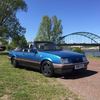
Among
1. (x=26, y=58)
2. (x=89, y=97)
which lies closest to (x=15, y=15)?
(x=26, y=58)

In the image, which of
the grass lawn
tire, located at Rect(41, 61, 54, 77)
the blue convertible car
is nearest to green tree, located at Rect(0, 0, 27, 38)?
the blue convertible car

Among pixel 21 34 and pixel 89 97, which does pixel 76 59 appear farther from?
pixel 21 34

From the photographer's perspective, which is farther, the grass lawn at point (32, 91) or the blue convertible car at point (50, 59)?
the blue convertible car at point (50, 59)

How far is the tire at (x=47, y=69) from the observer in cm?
940

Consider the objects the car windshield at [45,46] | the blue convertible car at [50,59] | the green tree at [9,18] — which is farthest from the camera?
the green tree at [9,18]

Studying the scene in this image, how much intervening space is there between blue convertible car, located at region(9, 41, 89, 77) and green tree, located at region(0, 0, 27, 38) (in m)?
23.8

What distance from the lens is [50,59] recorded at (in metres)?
9.44

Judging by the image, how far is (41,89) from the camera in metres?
6.98

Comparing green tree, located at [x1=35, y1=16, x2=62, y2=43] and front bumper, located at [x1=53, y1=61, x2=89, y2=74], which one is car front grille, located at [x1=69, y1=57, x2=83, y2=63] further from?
green tree, located at [x1=35, y1=16, x2=62, y2=43]

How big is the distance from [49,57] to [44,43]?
1.71m

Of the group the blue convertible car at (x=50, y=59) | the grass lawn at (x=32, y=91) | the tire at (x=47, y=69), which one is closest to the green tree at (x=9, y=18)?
the blue convertible car at (x=50, y=59)

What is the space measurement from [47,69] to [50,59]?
1.57ft

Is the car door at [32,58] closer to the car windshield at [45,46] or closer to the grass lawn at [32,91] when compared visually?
the car windshield at [45,46]

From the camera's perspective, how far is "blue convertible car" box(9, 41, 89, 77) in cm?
912
